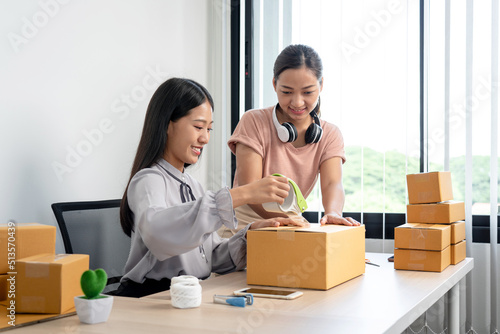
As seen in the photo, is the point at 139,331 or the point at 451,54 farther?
the point at 451,54

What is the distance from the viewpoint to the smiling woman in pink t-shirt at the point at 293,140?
1934 millimetres

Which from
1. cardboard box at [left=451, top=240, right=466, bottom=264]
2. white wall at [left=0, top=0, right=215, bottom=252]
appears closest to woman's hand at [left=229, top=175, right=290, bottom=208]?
cardboard box at [left=451, top=240, right=466, bottom=264]

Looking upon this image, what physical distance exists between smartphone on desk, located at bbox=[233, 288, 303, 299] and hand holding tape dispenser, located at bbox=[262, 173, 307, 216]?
26 centimetres

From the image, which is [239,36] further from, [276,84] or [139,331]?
[139,331]

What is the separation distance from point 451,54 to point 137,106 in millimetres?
1605

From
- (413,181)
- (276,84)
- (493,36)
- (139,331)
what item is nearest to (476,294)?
(413,181)

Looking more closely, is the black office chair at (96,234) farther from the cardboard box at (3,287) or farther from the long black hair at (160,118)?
A: the cardboard box at (3,287)

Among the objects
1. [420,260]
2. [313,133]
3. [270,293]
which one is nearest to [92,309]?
[270,293]

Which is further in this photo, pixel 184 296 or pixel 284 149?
pixel 284 149

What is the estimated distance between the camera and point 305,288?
4.37 feet

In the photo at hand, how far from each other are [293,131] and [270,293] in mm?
838

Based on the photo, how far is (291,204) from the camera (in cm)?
149

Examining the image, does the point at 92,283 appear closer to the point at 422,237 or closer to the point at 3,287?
the point at 3,287

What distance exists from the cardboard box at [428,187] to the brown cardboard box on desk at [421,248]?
0.14 meters
